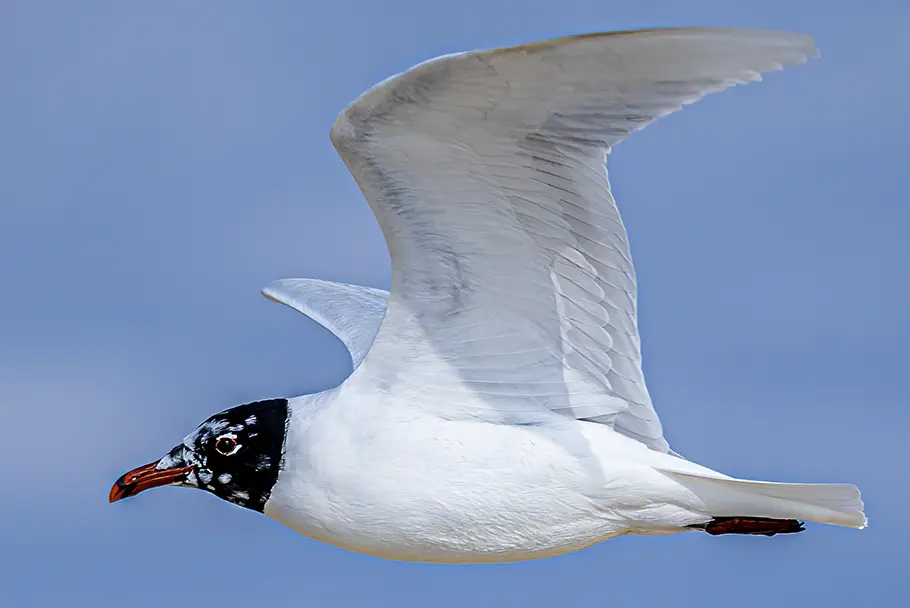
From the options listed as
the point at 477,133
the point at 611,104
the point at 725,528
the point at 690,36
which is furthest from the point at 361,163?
the point at 725,528

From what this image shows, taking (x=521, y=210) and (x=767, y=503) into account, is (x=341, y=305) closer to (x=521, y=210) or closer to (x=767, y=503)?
(x=521, y=210)

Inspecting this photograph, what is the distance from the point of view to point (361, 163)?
6.54 m

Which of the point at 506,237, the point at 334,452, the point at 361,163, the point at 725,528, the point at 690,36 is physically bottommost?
the point at 725,528

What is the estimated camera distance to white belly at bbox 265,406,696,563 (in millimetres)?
7230

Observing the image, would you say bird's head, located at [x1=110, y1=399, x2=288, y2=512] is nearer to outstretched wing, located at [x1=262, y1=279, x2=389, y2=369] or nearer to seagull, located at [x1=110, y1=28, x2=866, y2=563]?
seagull, located at [x1=110, y1=28, x2=866, y2=563]

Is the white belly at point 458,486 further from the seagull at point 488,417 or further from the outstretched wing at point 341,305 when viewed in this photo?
the outstretched wing at point 341,305

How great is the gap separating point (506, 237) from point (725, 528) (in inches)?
70.2

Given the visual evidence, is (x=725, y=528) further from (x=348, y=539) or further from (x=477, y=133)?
(x=477, y=133)

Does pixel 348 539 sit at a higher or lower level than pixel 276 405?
lower

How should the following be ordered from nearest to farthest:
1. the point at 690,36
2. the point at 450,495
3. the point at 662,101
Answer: the point at 690,36 < the point at 662,101 < the point at 450,495

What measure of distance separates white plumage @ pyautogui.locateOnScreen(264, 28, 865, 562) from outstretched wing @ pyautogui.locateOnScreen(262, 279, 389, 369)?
1557mm

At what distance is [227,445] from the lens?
7.64 meters

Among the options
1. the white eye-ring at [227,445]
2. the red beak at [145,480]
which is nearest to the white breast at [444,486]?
the white eye-ring at [227,445]

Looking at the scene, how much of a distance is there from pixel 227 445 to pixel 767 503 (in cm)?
268
